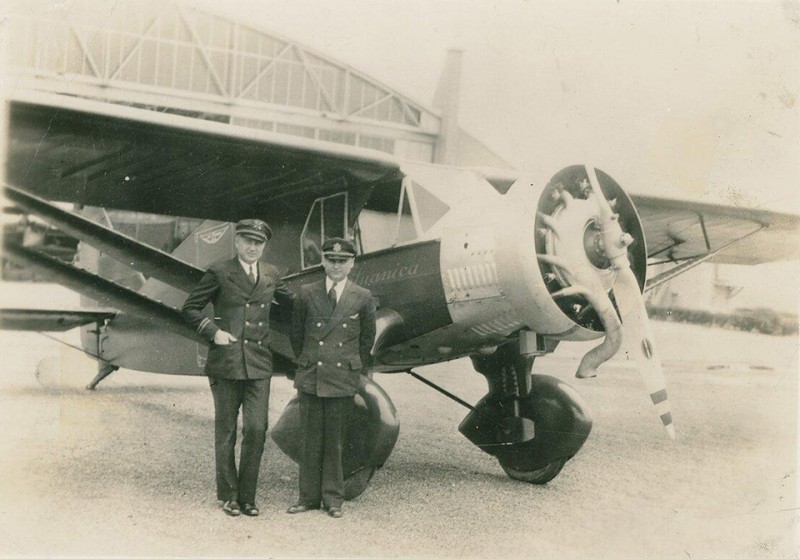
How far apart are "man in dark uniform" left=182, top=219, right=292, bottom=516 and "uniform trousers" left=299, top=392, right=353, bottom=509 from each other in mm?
278

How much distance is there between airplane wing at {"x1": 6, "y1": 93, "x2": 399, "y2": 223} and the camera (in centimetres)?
455

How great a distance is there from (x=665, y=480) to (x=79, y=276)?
4326mm

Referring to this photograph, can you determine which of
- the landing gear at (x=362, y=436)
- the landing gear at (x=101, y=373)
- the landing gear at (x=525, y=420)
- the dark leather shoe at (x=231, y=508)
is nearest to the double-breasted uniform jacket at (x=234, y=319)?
the landing gear at (x=362, y=436)

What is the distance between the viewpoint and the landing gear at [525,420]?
17.5 ft

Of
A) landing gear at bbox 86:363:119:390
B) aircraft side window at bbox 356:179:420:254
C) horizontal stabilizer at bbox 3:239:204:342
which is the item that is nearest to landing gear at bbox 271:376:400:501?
horizontal stabilizer at bbox 3:239:204:342

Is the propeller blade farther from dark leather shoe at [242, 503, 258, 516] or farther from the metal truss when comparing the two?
the metal truss

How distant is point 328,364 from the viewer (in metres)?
4.30

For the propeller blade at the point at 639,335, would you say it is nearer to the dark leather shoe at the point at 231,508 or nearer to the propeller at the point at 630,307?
the propeller at the point at 630,307

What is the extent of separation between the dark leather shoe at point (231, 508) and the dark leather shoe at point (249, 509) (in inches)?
1.3

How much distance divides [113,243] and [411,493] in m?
2.50

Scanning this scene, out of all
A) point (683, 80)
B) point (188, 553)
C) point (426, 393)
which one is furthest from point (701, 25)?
point (426, 393)

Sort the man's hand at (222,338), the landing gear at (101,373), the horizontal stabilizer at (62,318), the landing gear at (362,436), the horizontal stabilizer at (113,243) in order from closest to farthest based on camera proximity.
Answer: the horizontal stabilizer at (113,243), the man's hand at (222,338), the landing gear at (362,436), the horizontal stabilizer at (62,318), the landing gear at (101,373)

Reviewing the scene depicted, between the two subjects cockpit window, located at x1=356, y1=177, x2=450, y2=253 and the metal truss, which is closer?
cockpit window, located at x1=356, y1=177, x2=450, y2=253

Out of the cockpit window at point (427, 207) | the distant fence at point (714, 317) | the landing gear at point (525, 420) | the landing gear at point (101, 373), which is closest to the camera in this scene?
the cockpit window at point (427, 207)
